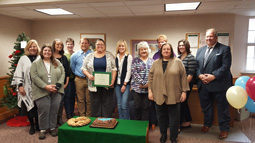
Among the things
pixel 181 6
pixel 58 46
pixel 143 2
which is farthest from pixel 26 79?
pixel 181 6

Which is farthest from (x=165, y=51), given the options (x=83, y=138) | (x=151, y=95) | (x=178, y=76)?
(x=83, y=138)

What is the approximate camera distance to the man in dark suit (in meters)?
2.69

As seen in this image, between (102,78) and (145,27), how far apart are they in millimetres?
2538

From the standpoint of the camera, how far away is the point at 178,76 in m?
2.37

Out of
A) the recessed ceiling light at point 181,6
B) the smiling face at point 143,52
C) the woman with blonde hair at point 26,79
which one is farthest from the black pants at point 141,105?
the recessed ceiling light at point 181,6

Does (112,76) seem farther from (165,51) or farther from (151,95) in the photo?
(165,51)

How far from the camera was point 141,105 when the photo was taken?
2.89 metres

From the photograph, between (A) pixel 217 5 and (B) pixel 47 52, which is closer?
(B) pixel 47 52

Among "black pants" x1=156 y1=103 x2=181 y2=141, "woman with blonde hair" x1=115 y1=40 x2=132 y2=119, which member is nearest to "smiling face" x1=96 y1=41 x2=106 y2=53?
"woman with blonde hair" x1=115 y1=40 x2=132 y2=119

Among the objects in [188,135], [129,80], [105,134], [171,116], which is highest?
[129,80]

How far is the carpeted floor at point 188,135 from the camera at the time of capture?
2.78 meters

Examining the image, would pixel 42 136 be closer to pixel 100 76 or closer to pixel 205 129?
pixel 100 76

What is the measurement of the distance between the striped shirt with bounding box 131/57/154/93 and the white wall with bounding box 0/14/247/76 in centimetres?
215

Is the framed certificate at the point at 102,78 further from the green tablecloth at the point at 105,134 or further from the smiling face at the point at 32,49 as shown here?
the smiling face at the point at 32,49
